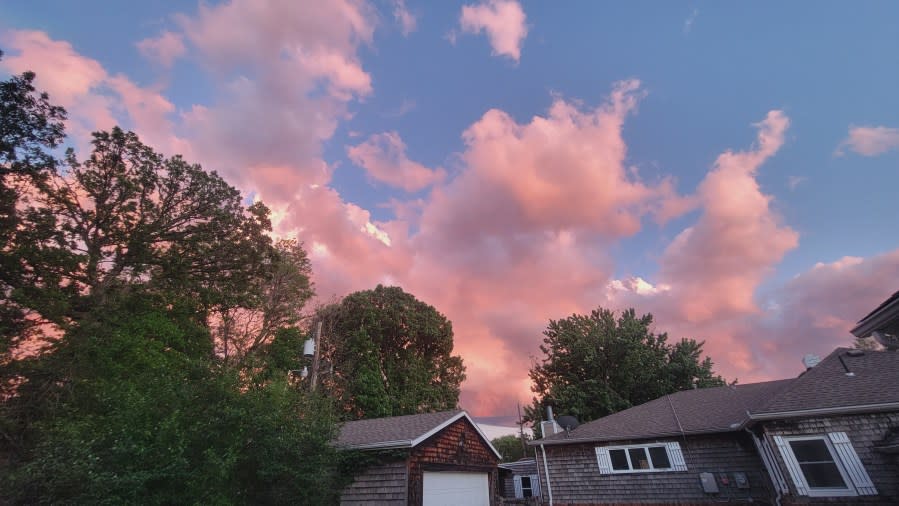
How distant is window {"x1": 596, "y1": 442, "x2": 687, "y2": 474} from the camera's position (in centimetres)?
1494

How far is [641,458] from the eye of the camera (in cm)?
1555

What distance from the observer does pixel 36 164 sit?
13.6 metres

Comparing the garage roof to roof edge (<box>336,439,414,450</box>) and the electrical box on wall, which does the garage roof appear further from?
the electrical box on wall

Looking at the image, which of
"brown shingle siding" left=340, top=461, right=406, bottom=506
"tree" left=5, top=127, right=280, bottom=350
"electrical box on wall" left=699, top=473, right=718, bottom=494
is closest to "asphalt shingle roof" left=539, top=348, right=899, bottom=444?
"electrical box on wall" left=699, top=473, right=718, bottom=494

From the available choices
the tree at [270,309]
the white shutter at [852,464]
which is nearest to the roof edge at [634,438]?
the white shutter at [852,464]

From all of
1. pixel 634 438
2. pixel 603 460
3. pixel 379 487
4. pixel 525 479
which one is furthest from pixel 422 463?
pixel 525 479

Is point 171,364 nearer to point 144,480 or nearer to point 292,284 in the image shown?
point 144,480

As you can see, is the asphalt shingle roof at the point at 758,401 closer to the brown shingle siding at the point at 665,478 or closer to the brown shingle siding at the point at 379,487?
the brown shingle siding at the point at 665,478

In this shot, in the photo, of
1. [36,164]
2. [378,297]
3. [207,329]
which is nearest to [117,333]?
[207,329]

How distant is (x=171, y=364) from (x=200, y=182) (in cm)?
814

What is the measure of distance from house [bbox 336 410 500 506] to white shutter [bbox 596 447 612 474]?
16.4 ft

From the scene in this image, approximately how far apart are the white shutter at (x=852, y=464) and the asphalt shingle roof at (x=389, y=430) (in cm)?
1225

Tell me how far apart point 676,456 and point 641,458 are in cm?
130

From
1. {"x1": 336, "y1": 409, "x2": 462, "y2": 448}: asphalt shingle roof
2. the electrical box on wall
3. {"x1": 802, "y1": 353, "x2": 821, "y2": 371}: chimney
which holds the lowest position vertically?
the electrical box on wall
